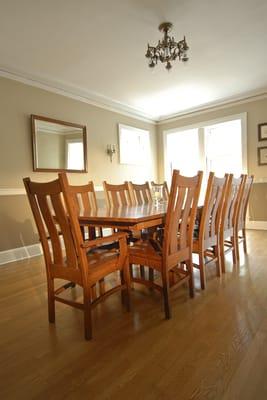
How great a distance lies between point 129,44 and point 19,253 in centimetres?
302

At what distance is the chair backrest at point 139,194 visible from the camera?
10.4 ft

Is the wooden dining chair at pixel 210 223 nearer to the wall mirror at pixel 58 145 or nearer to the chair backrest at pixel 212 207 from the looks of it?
the chair backrest at pixel 212 207

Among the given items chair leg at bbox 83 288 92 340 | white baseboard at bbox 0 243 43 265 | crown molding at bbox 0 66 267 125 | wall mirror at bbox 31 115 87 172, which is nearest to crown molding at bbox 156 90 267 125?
crown molding at bbox 0 66 267 125

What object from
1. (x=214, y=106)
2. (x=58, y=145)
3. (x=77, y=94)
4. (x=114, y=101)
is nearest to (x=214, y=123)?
(x=214, y=106)

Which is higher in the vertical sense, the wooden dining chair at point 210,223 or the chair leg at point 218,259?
the wooden dining chair at point 210,223

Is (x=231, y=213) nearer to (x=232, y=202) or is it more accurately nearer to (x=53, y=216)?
(x=232, y=202)

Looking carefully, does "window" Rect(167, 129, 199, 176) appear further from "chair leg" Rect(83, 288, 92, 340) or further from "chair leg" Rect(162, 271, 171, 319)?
"chair leg" Rect(83, 288, 92, 340)

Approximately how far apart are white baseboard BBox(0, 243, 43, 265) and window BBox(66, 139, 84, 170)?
139cm

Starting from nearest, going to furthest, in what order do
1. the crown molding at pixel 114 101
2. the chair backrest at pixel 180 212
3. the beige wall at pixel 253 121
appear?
the chair backrest at pixel 180 212 < the crown molding at pixel 114 101 < the beige wall at pixel 253 121

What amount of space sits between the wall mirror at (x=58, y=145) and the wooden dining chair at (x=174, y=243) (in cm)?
242

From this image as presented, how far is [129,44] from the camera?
9.49 ft

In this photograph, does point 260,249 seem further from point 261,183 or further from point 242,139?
point 242,139

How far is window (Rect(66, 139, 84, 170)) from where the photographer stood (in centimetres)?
407

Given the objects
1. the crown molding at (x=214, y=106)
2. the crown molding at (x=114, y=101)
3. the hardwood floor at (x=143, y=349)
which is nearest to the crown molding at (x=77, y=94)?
the crown molding at (x=114, y=101)
